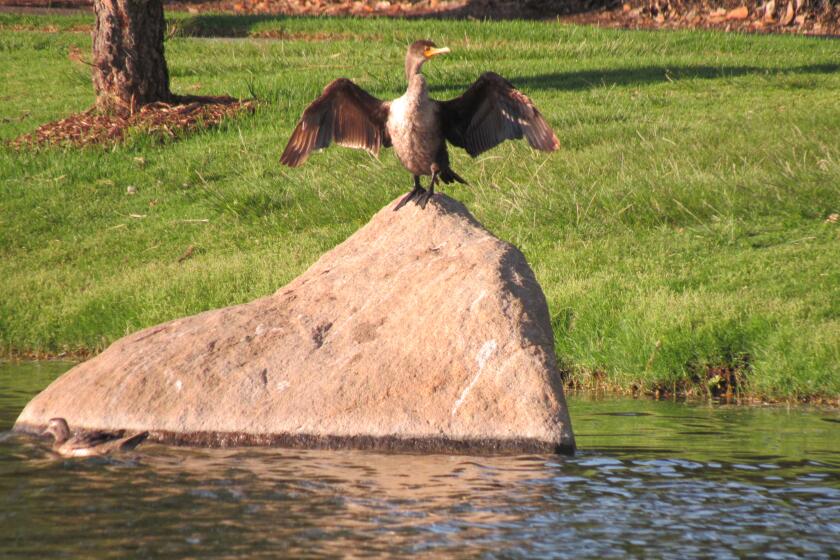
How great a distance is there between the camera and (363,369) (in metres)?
7.12

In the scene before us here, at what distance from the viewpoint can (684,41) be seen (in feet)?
69.9

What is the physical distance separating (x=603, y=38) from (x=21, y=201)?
36.4 feet

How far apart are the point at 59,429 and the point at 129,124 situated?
9061 millimetres

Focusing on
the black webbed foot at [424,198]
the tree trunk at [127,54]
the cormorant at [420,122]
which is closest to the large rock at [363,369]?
the black webbed foot at [424,198]

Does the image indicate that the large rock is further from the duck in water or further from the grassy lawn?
the grassy lawn

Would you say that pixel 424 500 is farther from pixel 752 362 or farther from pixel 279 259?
pixel 279 259

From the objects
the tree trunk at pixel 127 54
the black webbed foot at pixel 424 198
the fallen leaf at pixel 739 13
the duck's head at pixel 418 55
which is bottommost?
the black webbed foot at pixel 424 198

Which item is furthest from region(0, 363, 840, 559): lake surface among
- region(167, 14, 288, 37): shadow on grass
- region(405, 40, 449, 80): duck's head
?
region(167, 14, 288, 37): shadow on grass

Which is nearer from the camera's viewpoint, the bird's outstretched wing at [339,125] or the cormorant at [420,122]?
the cormorant at [420,122]

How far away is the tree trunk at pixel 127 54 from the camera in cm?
1520

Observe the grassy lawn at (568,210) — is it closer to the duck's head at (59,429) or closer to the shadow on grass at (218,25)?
the duck's head at (59,429)

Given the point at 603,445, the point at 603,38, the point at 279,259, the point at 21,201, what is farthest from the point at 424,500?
the point at 603,38

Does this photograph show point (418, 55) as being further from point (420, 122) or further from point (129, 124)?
point (129, 124)

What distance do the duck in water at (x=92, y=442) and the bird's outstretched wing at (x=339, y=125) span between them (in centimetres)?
232
